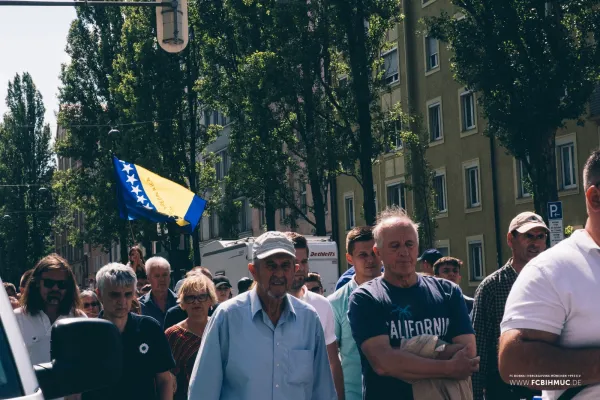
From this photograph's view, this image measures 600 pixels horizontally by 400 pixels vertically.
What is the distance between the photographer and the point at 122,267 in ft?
25.5

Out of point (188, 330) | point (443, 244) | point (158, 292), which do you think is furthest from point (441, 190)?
point (188, 330)

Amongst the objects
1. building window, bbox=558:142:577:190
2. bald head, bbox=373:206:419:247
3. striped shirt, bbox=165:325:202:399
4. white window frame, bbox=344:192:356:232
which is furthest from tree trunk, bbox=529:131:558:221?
bald head, bbox=373:206:419:247

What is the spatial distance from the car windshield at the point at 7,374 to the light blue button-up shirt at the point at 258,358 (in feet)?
6.88

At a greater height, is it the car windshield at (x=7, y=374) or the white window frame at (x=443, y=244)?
the white window frame at (x=443, y=244)

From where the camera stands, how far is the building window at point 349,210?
50.4m

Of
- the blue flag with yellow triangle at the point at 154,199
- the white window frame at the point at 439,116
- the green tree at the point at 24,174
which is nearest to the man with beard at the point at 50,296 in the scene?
the blue flag with yellow triangle at the point at 154,199

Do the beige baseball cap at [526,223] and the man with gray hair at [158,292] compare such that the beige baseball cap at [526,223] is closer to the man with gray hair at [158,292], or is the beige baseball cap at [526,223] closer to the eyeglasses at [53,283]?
the eyeglasses at [53,283]

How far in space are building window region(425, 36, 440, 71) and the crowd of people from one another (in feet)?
114

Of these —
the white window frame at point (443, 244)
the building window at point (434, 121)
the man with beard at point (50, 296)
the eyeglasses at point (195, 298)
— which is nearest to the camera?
the man with beard at point (50, 296)

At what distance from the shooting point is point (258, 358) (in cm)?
571

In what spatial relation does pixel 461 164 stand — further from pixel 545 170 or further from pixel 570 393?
pixel 570 393

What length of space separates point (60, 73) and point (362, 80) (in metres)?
29.2

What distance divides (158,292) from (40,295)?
354 centimetres

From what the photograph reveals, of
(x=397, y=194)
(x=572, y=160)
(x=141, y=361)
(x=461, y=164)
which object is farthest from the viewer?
(x=397, y=194)
